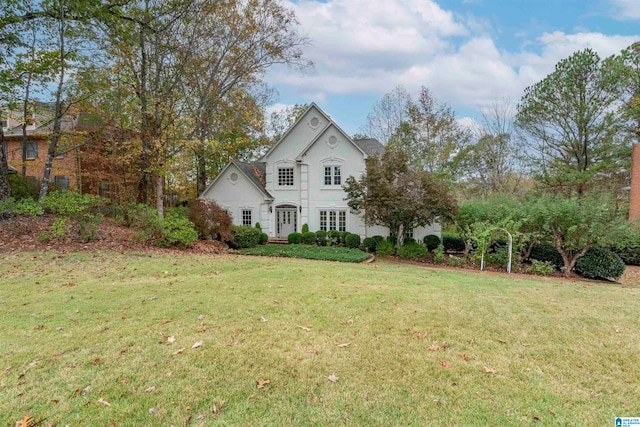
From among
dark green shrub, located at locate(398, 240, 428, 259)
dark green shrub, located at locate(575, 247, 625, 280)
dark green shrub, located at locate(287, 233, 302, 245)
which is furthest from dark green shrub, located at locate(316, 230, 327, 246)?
dark green shrub, located at locate(575, 247, 625, 280)

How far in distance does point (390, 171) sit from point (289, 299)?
37.7 ft

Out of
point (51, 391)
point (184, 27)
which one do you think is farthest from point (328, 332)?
point (184, 27)

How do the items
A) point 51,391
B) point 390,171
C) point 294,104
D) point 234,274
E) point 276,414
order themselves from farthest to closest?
1. point 294,104
2. point 390,171
3. point 234,274
4. point 51,391
5. point 276,414

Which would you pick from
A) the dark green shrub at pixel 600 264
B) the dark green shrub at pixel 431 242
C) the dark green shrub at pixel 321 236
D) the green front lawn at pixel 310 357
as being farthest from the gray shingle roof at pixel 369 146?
the green front lawn at pixel 310 357

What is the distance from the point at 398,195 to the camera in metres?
15.4

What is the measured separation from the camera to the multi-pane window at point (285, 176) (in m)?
20.8

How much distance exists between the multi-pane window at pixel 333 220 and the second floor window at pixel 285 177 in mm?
2968

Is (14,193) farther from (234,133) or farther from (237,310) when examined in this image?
(237,310)

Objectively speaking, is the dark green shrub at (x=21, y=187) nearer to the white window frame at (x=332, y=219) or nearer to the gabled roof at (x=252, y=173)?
the gabled roof at (x=252, y=173)

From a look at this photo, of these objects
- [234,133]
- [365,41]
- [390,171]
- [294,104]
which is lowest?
[390,171]

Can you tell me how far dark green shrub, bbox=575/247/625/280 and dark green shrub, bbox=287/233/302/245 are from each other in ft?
44.0

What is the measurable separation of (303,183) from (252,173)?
4086mm

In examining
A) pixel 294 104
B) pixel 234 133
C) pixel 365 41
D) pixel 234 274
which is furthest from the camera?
pixel 294 104

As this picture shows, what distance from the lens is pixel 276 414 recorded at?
2797 millimetres
